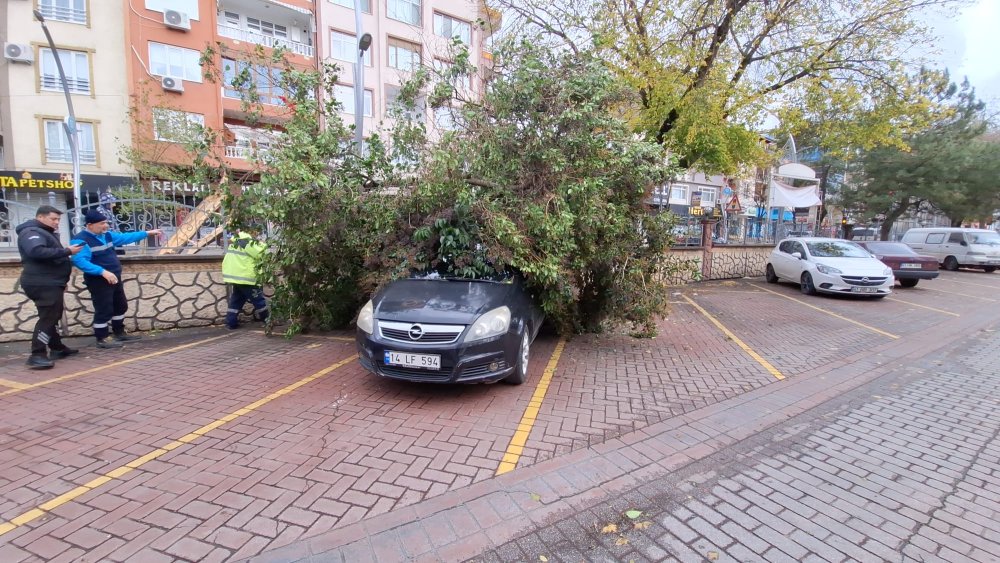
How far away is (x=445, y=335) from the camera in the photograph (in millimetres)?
4273

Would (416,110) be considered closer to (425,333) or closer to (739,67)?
(425,333)

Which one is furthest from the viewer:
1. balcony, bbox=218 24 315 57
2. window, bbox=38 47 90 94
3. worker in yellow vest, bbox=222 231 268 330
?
balcony, bbox=218 24 315 57

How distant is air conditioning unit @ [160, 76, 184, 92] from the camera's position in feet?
66.7

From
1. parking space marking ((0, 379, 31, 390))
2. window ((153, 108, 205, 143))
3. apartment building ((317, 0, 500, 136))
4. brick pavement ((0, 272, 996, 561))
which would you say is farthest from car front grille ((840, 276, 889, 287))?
window ((153, 108, 205, 143))

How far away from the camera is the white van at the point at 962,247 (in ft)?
60.7

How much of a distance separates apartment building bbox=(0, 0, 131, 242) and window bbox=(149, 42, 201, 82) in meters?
1.33

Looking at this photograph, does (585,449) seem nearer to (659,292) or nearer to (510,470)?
(510,470)

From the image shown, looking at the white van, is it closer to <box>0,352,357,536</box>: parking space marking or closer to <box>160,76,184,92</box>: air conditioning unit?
<box>0,352,357,536</box>: parking space marking

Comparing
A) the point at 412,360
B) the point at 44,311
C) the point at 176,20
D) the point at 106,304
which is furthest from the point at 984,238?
the point at 176,20

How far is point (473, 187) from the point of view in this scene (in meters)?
A: 5.65

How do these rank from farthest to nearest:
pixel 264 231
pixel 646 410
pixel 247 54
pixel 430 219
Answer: pixel 247 54 < pixel 264 231 < pixel 430 219 < pixel 646 410

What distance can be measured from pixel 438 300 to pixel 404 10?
2572 cm

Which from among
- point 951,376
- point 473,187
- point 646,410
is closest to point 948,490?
point 646,410

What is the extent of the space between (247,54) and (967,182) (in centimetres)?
3196
